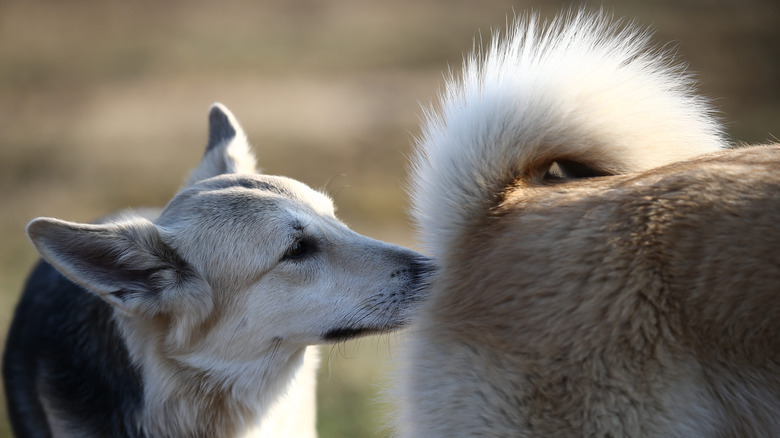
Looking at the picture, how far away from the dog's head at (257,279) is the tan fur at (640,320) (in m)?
0.85

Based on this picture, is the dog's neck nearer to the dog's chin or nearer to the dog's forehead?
the dog's chin

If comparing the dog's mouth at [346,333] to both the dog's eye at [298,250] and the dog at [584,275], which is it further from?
the dog at [584,275]

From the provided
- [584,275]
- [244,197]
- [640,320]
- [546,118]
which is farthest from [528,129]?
[244,197]

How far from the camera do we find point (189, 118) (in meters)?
13.3

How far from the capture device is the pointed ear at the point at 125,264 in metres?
2.13

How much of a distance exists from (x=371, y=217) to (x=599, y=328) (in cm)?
889

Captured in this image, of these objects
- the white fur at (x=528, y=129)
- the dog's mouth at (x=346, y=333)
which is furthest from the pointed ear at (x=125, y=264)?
the white fur at (x=528, y=129)

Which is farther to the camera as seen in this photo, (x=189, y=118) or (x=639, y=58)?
(x=189, y=118)

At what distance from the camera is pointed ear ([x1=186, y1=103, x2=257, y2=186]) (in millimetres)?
3219

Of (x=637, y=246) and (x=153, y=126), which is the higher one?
(x=637, y=246)

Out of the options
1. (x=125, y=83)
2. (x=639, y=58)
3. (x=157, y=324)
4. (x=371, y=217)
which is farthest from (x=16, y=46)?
(x=639, y=58)

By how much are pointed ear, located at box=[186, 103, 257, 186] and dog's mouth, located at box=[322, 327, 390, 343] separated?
1020 mm

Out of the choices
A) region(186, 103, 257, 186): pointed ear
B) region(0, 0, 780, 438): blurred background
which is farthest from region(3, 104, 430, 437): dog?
region(0, 0, 780, 438): blurred background

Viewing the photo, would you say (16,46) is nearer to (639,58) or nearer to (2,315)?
(2,315)
